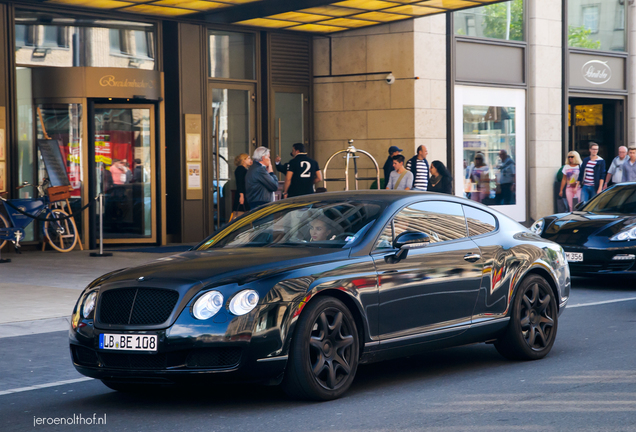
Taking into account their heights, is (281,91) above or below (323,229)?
above

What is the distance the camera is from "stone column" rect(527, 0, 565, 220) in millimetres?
22219

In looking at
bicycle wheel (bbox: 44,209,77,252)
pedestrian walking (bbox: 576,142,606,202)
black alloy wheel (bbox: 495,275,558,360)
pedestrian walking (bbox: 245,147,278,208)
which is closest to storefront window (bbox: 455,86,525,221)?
pedestrian walking (bbox: 576,142,606,202)

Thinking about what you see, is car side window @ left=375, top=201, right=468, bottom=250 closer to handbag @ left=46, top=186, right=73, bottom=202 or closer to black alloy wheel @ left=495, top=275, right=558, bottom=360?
black alloy wheel @ left=495, top=275, right=558, bottom=360

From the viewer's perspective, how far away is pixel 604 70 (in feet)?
79.6

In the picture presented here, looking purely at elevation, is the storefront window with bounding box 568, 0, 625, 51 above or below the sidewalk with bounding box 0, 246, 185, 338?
above

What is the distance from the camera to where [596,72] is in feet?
78.9

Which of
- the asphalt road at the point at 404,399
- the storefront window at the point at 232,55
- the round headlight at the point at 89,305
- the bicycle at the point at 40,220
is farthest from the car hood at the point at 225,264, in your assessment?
the storefront window at the point at 232,55

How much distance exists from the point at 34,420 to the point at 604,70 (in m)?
21.7

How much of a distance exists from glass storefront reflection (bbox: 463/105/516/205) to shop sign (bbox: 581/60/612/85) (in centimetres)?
315

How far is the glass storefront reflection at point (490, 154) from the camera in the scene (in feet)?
69.2

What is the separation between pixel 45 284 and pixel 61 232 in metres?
5.05

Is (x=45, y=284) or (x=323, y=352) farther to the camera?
(x=45, y=284)

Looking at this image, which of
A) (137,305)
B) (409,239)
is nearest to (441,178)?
(409,239)

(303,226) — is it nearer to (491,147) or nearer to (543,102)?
(491,147)
